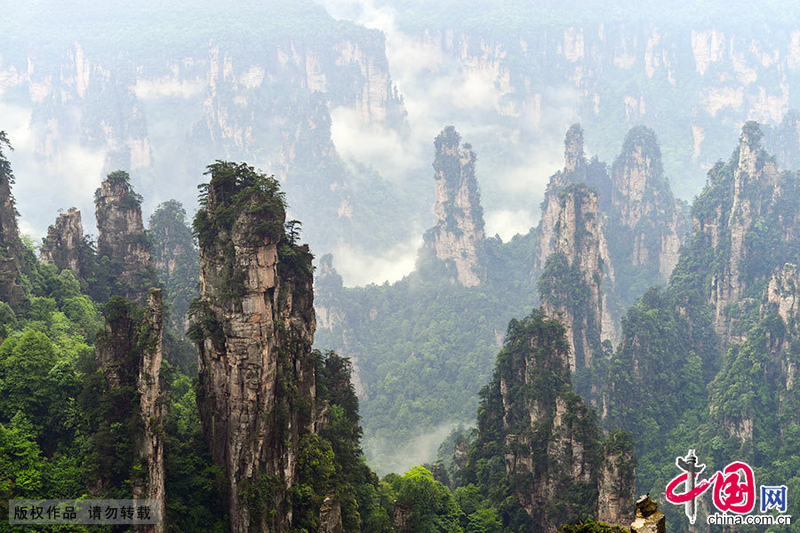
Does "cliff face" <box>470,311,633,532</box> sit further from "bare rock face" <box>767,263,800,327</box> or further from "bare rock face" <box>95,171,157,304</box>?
"bare rock face" <box>95,171,157,304</box>

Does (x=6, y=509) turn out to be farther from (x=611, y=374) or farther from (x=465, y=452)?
(x=611, y=374)

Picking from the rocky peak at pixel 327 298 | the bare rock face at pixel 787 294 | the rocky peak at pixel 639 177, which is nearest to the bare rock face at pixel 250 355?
the bare rock face at pixel 787 294

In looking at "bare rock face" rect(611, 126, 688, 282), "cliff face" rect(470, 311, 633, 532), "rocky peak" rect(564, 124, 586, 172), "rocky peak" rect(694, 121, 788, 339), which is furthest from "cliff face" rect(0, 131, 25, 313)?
"rocky peak" rect(564, 124, 586, 172)

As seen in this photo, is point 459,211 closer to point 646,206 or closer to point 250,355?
point 646,206

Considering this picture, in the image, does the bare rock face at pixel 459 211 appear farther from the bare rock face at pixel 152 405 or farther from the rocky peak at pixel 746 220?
the bare rock face at pixel 152 405

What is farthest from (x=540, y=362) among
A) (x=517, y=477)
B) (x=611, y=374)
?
(x=611, y=374)

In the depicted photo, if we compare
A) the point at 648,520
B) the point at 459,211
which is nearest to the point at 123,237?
the point at 648,520

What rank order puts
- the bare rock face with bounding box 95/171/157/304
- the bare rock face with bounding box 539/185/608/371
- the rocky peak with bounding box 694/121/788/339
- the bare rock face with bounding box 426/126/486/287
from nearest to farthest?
the bare rock face with bounding box 95/171/157/304 < the rocky peak with bounding box 694/121/788/339 < the bare rock face with bounding box 539/185/608/371 < the bare rock face with bounding box 426/126/486/287
